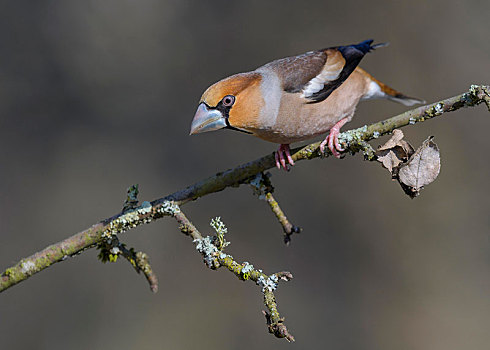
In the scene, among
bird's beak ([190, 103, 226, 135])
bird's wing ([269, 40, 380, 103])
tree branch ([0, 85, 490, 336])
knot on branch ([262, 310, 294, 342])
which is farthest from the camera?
bird's wing ([269, 40, 380, 103])

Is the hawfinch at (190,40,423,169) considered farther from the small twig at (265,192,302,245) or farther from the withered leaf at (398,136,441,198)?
the withered leaf at (398,136,441,198)

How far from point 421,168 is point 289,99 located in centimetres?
98

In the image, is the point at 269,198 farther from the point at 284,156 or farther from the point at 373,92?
the point at 373,92

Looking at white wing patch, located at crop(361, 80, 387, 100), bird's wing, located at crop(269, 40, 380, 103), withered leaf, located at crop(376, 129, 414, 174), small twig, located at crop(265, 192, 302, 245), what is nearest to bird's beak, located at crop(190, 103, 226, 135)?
small twig, located at crop(265, 192, 302, 245)

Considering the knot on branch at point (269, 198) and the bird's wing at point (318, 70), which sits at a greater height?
the bird's wing at point (318, 70)

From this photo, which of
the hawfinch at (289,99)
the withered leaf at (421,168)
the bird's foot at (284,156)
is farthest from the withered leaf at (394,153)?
the bird's foot at (284,156)

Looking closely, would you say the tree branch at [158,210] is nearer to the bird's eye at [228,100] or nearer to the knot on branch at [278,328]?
the bird's eye at [228,100]

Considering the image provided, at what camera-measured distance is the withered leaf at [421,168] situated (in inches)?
56.1

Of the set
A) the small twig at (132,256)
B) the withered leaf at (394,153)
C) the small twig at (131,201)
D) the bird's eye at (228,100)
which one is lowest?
the withered leaf at (394,153)

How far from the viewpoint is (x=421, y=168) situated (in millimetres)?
1433

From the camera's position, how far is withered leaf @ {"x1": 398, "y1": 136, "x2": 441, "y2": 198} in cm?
142

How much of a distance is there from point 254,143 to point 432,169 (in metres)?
3.15

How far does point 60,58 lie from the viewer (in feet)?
15.6

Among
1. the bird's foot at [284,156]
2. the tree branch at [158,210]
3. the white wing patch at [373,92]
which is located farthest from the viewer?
the white wing patch at [373,92]
